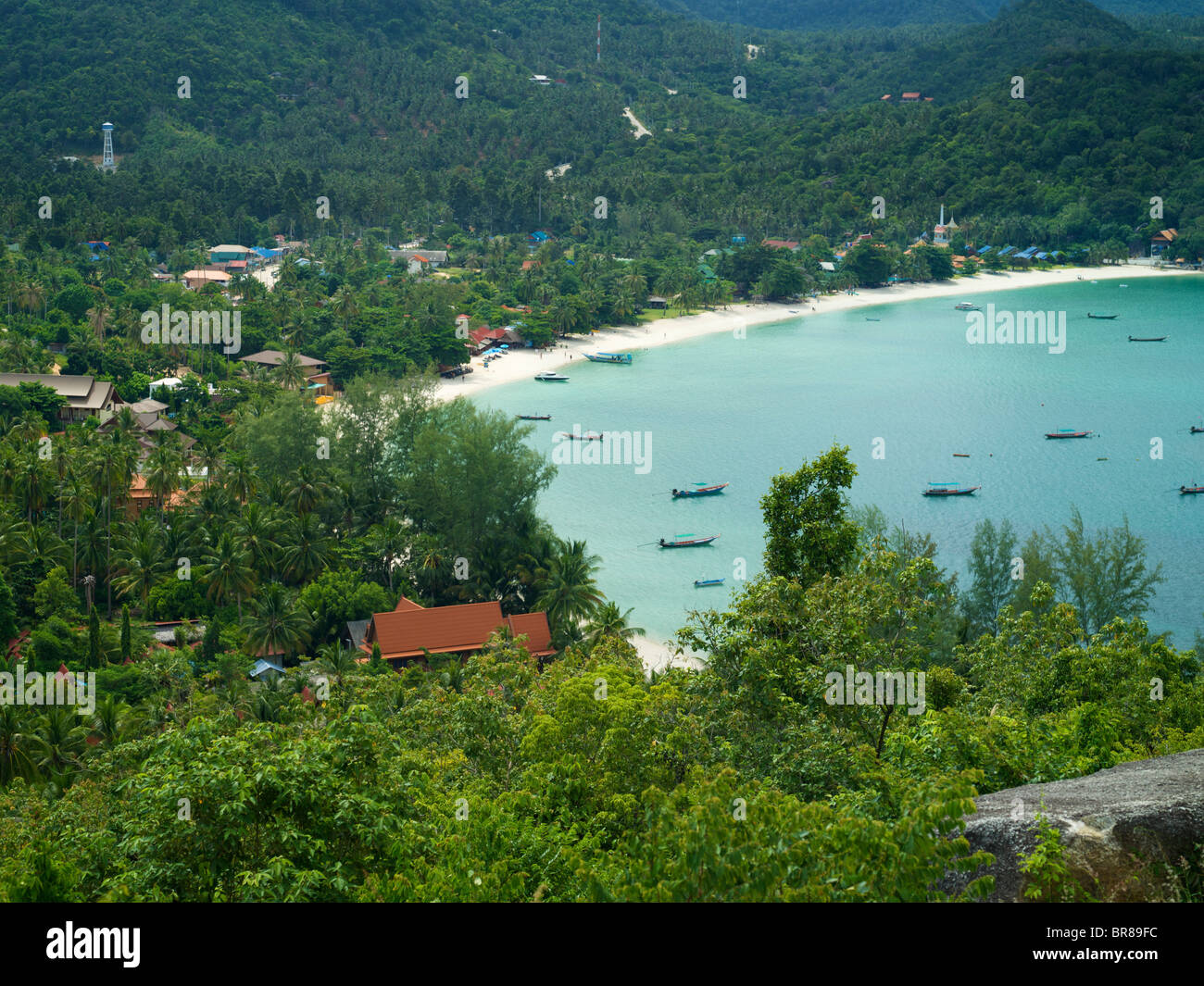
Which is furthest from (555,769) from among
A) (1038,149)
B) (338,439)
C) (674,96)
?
(674,96)

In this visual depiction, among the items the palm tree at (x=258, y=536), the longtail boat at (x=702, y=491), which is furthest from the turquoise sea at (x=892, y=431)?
the palm tree at (x=258, y=536)

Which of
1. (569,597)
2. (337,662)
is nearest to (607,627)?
(569,597)

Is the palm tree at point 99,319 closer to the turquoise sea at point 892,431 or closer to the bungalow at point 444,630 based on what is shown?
the turquoise sea at point 892,431

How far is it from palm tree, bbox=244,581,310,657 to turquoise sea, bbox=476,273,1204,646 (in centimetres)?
1180

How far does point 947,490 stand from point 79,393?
41.6 m

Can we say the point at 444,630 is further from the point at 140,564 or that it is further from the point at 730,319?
the point at 730,319

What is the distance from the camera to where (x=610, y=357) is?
79750mm

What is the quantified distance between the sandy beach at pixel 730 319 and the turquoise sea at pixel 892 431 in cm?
164

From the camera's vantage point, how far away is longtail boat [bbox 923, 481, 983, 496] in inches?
2162

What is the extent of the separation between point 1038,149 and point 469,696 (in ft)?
448

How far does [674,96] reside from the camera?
186 metres

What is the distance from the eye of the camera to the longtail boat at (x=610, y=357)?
262 ft
